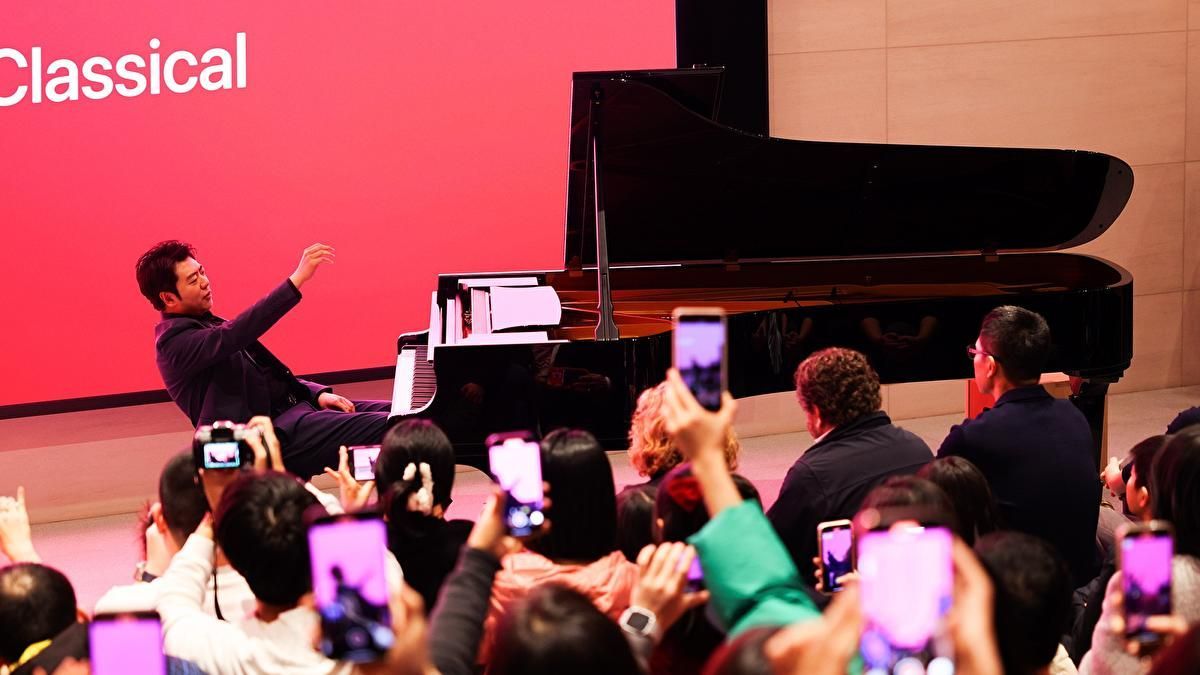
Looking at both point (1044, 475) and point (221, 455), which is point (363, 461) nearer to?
point (221, 455)

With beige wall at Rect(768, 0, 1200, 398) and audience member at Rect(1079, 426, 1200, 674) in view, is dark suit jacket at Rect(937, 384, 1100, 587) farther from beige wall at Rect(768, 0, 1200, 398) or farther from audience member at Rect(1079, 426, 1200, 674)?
beige wall at Rect(768, 0, 1200, 398)

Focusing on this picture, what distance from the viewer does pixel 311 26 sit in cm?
639

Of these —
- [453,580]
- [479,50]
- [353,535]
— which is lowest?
[453,580]

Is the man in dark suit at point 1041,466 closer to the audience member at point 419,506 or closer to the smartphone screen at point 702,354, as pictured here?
the audience member at point 419,506

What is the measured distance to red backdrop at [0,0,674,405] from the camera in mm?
6008

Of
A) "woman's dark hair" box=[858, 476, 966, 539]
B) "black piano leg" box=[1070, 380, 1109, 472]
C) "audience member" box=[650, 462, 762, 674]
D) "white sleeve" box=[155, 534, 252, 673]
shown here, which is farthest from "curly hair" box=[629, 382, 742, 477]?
"black piano leg" box=[1070, 380, 1109, 472]

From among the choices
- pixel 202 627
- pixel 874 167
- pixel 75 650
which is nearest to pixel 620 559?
pixel 202 627

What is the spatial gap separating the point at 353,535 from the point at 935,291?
4561 mm

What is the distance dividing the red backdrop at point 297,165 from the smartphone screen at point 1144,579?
5275mm

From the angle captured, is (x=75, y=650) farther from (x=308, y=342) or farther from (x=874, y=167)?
(x=308, y=342)

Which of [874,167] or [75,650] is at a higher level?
[874,167]

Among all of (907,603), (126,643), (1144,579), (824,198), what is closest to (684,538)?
(1144,579)

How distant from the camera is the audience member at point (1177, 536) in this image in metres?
2.12

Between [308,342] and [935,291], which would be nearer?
[935,291]
